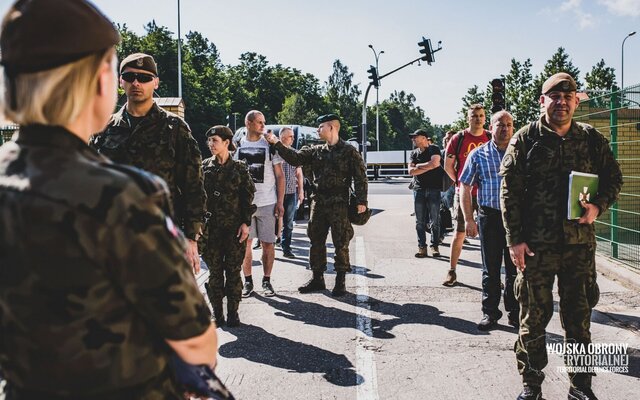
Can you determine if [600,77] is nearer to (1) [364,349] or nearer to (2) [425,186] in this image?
(2) [425,186]

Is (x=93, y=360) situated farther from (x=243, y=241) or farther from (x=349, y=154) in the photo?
(x=349, y=154)

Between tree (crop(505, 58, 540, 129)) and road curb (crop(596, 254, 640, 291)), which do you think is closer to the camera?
road curb (crop(596, 254, 640, 291))

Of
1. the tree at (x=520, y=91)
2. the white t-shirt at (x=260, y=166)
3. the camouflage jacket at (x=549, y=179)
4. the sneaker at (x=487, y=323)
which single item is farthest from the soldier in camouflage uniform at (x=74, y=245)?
the tree at (x=520, y=91)

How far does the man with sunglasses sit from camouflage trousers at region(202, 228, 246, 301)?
6.30ft

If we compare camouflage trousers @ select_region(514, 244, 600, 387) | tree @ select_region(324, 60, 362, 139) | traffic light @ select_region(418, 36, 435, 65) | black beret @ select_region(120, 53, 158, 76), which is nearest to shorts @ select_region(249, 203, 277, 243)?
black beret @ select_region(120, 53, 158, 76)

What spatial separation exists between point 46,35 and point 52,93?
13 cm

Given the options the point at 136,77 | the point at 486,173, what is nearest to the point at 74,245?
the point at 136,77

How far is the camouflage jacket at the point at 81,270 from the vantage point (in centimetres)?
120

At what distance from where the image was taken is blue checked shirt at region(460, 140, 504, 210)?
546 cm

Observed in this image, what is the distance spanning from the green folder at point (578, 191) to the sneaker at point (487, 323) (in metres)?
1.94

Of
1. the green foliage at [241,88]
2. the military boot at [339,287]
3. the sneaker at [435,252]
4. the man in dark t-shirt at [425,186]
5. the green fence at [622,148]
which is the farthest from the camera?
the green foliage at [241,88]

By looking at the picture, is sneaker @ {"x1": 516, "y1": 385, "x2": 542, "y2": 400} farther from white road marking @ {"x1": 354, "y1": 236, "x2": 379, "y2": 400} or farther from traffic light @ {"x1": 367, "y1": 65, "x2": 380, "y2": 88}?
traffic light @ {"x1": 367, "y1": 65, "x2": 380, "y2": 88}

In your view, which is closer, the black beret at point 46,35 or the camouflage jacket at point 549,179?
the black beret at point 46,35

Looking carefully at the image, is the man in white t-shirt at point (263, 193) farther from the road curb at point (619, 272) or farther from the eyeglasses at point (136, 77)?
the road curb at point (619, 272)
